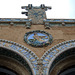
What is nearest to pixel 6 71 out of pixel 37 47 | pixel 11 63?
pixel 11 63

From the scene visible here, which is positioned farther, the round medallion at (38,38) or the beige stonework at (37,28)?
the round medallion at (38,38)

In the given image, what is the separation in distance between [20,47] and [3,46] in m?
0.74

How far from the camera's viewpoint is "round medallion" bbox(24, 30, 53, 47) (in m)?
7.77

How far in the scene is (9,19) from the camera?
9281 millimetres

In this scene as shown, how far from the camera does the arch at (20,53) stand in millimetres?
6722

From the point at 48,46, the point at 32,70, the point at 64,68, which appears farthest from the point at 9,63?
the point at 64,68

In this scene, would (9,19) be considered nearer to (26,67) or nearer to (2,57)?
(2,57)

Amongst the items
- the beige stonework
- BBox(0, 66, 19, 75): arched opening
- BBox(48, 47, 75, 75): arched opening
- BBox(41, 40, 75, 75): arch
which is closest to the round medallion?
the beige stonework

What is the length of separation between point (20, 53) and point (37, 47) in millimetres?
925

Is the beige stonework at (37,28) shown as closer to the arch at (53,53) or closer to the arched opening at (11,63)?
the arch at (53,53)

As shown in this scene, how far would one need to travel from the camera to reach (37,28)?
8.91 meters

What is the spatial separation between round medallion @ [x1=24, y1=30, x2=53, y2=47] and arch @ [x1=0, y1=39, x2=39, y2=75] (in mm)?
600

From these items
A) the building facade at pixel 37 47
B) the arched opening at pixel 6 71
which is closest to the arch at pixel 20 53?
the building facade at pixel 37 47

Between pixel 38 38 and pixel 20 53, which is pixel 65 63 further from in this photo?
pixel 20 53
